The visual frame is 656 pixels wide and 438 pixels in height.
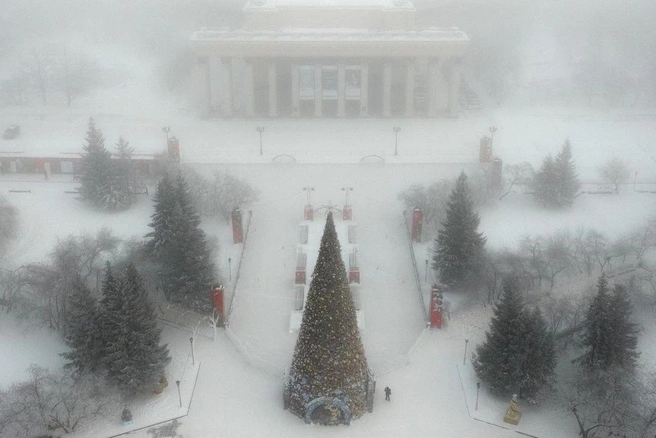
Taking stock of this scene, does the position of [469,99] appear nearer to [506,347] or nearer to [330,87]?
[330,87]

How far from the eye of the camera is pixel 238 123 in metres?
83.9

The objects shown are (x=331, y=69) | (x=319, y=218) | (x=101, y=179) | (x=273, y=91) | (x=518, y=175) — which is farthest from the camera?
(x=331, y=69)

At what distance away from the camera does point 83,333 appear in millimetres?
43156

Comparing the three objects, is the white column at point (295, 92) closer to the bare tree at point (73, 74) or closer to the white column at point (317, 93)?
the white column at point (317, 93)

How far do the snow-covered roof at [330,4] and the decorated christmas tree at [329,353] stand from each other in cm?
5665

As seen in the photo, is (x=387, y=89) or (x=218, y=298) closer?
(x=218, y=298)

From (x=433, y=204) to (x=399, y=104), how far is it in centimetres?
2888

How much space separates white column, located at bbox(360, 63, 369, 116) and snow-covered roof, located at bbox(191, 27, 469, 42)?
3.24m

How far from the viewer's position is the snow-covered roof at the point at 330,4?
89.5 m

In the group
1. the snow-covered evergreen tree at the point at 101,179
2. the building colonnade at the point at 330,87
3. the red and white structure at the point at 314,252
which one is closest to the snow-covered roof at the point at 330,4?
the building colonnade at the point at 330,87

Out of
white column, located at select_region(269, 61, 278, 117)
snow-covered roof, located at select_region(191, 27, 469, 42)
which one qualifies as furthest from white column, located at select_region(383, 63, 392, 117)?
white column, located at select_region(269, 61, 278, 117)

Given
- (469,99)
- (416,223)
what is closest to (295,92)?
(469,99)

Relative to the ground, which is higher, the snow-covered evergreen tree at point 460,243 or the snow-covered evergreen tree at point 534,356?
the snow-covered evergreen tree at point 460,243

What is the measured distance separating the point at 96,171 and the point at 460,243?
28185mm
